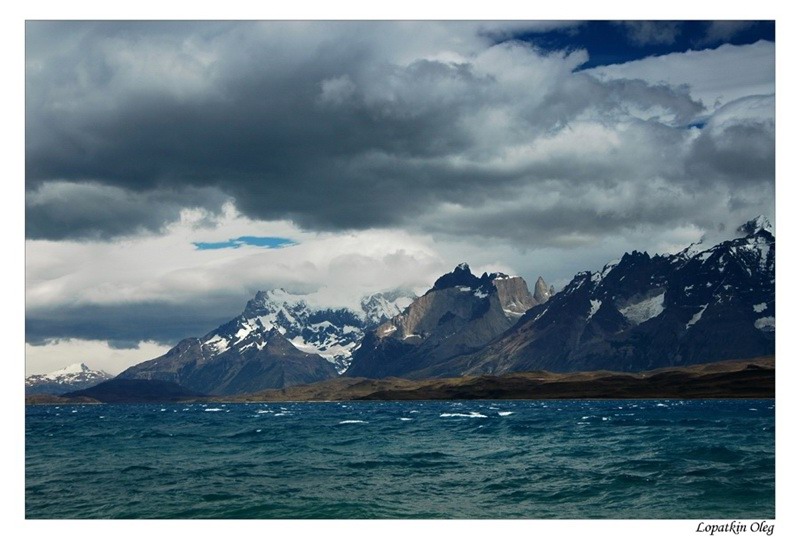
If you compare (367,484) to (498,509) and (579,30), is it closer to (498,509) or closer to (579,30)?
(498,509)

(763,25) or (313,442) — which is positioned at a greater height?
(763,25)

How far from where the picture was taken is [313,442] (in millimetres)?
106188

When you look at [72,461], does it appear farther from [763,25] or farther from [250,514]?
[763,25]

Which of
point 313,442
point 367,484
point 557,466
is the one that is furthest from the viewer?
point 313,442

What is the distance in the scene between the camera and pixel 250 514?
50.4m

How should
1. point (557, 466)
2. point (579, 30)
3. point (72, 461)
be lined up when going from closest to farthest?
1. point (579, 30)
2. point (557, 466)
3. point (72, 461)

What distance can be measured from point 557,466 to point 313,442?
44573mm

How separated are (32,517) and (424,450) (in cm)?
4654
